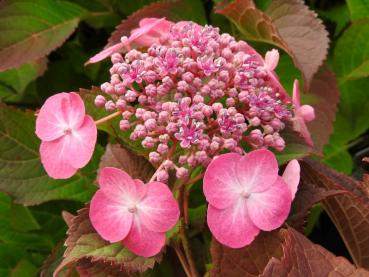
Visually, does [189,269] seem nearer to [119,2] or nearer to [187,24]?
[187,24]

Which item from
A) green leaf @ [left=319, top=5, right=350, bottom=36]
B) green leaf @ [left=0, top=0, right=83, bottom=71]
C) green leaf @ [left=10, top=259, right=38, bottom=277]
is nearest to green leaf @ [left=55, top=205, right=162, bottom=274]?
green leaf @ [left=10, top=259, right=38, bottom=277]

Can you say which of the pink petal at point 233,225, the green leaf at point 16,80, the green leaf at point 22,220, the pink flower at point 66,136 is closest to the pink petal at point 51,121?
the pink flower at point 66,136

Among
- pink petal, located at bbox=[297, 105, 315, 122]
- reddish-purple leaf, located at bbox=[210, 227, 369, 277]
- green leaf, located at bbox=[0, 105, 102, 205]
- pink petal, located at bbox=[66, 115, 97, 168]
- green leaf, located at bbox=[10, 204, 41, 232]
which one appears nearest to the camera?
reddish-purple leaf, located at bbox=[210, 227, 369, 277]

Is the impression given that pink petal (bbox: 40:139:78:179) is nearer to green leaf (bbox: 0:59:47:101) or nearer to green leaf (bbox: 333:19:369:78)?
green leaf (bbox: 0:59:47:101)

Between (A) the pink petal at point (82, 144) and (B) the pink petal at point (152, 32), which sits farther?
(B) the pink petal at point (152, 32)

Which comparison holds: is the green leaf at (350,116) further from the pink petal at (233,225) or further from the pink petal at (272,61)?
the pink petal at (233,225)

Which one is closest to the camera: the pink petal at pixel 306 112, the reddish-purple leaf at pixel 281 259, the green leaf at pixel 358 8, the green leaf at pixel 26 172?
the reddish-purple leaf at pixel 281 259
